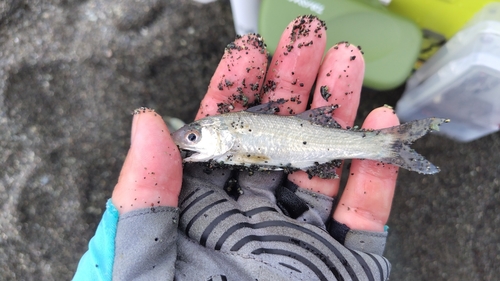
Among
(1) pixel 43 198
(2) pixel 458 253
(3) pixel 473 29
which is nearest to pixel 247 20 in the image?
(3) pixel 473 29

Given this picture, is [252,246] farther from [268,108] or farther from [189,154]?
[268,108]

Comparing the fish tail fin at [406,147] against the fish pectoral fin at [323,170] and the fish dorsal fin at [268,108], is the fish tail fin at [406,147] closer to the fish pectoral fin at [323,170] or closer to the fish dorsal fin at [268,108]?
the fish pectoral fin at [323,170]

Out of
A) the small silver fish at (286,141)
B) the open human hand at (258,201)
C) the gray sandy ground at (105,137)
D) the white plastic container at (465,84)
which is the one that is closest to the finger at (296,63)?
the open human hand at (258,201)

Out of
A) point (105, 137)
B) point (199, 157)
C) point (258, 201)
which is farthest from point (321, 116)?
point (105, 137)

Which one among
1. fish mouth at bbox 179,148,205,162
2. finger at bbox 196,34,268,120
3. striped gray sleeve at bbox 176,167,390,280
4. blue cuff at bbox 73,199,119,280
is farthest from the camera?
finger at bbox 196,34,268,120

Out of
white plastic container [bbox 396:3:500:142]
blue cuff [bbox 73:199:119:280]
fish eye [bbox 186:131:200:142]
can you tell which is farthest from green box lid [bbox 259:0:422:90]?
blue cuff [bbox 73:199:119:280]

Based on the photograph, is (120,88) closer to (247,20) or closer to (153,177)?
(247,20)

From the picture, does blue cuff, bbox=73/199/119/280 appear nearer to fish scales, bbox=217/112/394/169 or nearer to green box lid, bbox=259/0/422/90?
fish scales, bbox=217/112/394/169

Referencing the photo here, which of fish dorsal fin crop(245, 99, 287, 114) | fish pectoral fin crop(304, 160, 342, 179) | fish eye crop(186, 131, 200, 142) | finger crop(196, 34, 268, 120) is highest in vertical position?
finger crop(196, 34, 268, 120)
